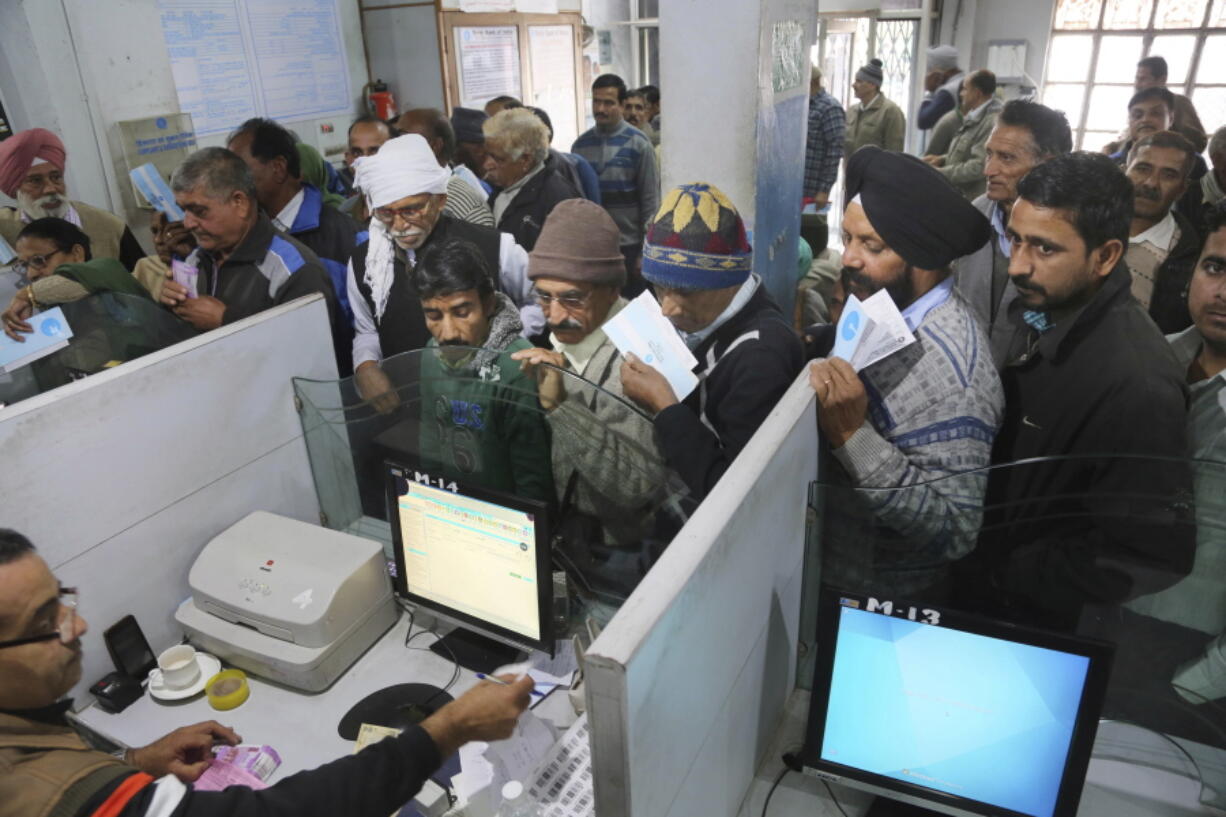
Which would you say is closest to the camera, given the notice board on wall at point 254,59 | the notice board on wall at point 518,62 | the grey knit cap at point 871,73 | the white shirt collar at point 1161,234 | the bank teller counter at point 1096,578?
the bank teller counter at point 1096,578

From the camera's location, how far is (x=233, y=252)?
2.43 m

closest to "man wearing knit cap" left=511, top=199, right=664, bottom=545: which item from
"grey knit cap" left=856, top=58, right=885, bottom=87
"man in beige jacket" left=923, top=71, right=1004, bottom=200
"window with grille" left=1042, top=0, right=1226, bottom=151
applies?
"man in beige jacket" left=923, top=71, right=1004, bottom=200

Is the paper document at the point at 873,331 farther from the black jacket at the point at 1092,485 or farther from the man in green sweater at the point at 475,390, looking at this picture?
the man in green sweater at the point at 475,390

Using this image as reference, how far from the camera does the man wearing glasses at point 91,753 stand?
3.41 ft

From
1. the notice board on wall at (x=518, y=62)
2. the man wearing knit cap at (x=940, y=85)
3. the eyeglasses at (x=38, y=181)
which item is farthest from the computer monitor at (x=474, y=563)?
the man wearing knit cap at (x=940, y=85)

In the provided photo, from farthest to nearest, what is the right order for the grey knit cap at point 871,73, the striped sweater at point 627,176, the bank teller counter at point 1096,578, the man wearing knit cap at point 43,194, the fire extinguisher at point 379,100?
1. the grey knit cap at point 871,73
2. the fire extinguisher at point 379,100
3. the striped sweater at point 627,176
4. the man wearing knit cap at point 43,194
5. the bank teller counter at point 1096,578

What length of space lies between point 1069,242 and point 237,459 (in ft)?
6.26

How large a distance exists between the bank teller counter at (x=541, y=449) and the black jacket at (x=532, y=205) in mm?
1486

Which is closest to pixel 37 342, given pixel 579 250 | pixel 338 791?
pixel 579 250

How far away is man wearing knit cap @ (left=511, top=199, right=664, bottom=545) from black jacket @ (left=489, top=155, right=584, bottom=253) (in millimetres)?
1427

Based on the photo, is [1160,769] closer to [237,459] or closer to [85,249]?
[237,459]

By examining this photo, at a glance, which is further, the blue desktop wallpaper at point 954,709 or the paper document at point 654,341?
the paper document at point 654,341

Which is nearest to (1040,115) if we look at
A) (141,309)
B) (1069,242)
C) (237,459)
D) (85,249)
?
(1069,242)

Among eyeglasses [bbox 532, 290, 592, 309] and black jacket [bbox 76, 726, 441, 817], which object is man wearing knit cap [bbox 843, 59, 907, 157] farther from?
black jacket [bbox 76, 726, 441, 817]
